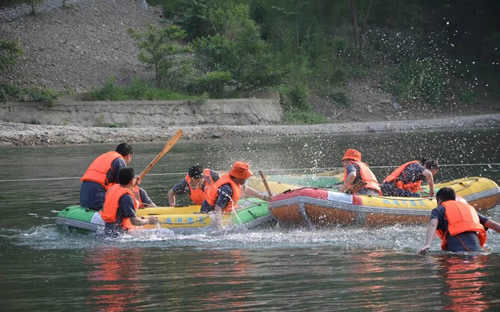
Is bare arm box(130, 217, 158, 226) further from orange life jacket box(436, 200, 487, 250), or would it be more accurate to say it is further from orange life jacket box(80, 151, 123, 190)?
orange life jacket box(436, 200, 487, 250)

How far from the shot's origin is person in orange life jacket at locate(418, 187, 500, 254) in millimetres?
8898

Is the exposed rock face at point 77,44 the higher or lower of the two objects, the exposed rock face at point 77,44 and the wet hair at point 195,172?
the higher

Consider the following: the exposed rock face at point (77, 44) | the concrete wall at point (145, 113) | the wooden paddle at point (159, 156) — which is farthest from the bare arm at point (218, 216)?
the exposed rock face at point (77, 44)

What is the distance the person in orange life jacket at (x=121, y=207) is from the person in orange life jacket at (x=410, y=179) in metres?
4.28

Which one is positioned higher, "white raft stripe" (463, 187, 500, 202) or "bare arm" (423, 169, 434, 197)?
"bare arm" (423, 169, 434, 197)

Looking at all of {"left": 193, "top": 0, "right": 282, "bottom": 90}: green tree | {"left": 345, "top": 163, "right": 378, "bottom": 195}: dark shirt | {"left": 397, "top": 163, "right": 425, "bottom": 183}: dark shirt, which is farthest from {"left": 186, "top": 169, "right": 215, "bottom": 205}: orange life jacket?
{"left": 193, "top": 0, "right": 282, "bottom": 90}: green tree

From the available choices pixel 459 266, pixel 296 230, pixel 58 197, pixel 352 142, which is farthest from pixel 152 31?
pixel 459 266

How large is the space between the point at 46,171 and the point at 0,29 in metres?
17.6

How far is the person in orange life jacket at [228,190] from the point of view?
11.0 metres

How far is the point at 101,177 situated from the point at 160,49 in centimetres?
2112

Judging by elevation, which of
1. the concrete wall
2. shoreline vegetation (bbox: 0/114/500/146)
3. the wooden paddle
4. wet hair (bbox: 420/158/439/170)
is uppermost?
the concrete wall

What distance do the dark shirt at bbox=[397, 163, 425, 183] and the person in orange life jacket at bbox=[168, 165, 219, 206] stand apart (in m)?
3.10

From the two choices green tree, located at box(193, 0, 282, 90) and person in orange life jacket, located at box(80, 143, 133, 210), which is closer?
person in orange life jacket, located at box(80, 143, 133, 210)

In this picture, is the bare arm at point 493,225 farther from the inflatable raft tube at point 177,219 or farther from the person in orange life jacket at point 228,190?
the inflatable raft tube at point 177,219
